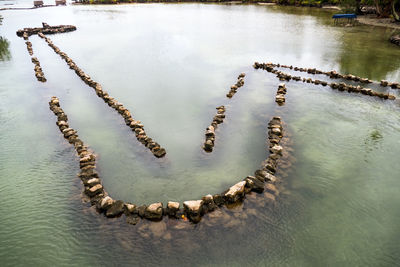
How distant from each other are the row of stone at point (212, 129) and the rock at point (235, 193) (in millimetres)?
2536

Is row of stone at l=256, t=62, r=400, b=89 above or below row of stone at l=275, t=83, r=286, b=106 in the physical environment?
above

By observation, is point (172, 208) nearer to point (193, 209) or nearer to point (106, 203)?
point (193, 209)

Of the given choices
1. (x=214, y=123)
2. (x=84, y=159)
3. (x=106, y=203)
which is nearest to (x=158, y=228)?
(x=106, y=203)

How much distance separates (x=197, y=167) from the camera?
9555 mm

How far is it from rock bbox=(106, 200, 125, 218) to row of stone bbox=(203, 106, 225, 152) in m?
4.07

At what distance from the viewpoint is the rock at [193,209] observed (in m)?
7.43

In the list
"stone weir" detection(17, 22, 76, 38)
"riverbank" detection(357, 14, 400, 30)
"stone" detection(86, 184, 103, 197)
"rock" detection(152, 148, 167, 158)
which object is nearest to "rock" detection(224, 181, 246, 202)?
"rock" detection(152, 148, 167, 158)

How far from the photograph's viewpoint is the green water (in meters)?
6.70

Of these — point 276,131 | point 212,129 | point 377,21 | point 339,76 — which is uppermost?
point 377,21

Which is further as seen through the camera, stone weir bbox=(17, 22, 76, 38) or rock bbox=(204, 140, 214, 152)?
stone weir bbox=(17, 22, 76, 38)

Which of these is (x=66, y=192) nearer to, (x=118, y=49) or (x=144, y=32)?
(x=118, y=49)

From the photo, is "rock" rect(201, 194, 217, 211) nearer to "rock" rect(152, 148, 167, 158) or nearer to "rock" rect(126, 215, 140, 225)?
"rock" rect(126, 215, 140, 225)

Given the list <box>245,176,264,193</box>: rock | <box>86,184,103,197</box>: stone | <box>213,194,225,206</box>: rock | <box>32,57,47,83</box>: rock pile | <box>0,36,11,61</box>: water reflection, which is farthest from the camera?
<box>0,36,11,61</box>: water reflection

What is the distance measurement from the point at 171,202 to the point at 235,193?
6.63ft
